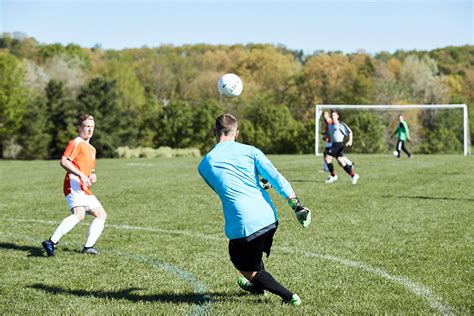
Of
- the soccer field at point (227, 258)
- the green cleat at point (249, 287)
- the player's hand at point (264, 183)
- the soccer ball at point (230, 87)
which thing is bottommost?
the soccer field at point (227, 258)

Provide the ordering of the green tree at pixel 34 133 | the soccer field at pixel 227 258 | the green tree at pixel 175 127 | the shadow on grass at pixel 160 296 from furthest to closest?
the green tree at pixel 175 127 < the green tree at pixel 34 133 < the shadow on grass at pixel 160 296 < the soccer field at pixel 227 258

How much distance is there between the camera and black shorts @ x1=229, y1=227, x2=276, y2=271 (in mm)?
5449

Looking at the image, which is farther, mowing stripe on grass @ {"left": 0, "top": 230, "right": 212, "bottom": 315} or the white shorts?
the white shorts

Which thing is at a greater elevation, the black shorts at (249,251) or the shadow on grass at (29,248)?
the black shorts at (249,251)

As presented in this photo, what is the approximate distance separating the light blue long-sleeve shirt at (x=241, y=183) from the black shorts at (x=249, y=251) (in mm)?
83

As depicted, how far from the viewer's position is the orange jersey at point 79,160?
8.48m

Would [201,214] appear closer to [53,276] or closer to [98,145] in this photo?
[53,276]

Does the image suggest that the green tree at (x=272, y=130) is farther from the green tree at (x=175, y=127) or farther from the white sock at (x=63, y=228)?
the white sock at (x=63, y=228)

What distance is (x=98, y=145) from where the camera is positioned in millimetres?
59625

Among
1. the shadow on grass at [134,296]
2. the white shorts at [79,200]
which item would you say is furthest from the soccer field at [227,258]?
the white shorts at [79,200]

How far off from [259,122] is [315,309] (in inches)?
2573

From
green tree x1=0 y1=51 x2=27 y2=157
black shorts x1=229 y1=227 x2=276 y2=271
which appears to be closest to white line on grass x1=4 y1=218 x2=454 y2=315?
black shorts x1=229 y1=227 x2=276 y2=271

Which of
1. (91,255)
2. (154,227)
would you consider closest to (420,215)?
(154,227)

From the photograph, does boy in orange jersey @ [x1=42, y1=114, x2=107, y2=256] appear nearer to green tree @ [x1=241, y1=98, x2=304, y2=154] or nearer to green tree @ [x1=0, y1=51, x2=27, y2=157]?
green tree @ [x1=0, y1=51, x2=27, y2=157]
